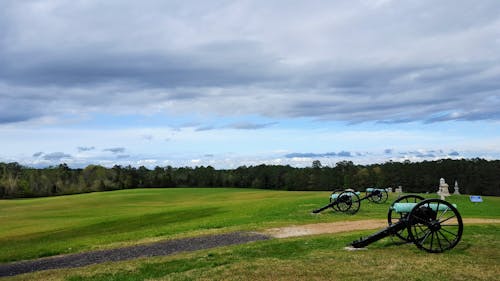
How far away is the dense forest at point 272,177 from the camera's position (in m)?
89.2

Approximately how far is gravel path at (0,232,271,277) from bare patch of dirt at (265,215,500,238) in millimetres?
1098

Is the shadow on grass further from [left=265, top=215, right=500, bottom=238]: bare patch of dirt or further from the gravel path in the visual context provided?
[left=265, top=215, right=500, bottom=238]: bare patch of dirt

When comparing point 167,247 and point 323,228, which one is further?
A: point 323,228

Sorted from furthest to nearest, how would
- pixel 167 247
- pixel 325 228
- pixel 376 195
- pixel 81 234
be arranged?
pixel 376 195
pixel 81 234
pixel 325 228
pixel 167 247

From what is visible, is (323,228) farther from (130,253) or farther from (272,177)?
(272,177)

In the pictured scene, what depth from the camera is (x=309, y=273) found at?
11.8m

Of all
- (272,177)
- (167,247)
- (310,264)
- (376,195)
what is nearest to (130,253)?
(167,247)

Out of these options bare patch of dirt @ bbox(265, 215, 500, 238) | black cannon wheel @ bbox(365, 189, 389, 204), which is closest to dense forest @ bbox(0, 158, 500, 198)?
black cannon wheel @ bbox(365, 189, 389, 204)

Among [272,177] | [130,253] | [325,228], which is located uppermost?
[272,177]

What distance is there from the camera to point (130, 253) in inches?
699

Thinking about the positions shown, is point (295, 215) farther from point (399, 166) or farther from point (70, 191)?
point (70, 191)

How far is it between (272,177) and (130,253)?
100 metres

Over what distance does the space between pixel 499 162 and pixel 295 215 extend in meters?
79.1

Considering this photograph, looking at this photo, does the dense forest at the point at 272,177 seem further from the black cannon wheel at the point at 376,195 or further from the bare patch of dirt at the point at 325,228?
the bare patch of dirt at the point at 325,228
